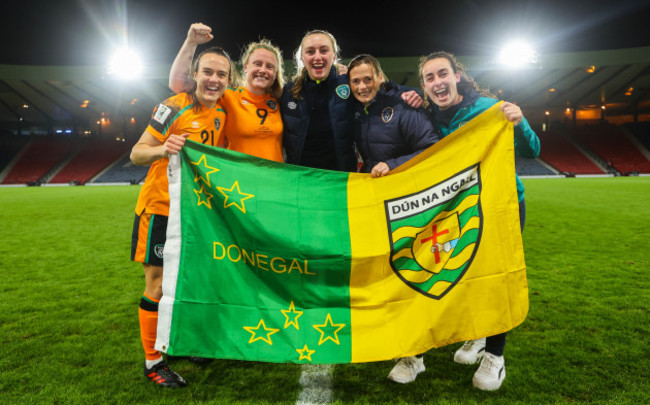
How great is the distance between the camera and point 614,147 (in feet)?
114

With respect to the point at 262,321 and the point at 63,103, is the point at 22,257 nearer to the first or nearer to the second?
the point at 262,321

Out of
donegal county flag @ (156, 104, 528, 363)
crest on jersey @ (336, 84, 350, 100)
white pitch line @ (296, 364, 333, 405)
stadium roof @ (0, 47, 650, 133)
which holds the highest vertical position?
stadium roof @ (0, 47, 650, 133)

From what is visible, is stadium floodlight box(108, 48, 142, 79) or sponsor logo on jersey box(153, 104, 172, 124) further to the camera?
→ stadium floodlight box(108, 48, 142, 79)

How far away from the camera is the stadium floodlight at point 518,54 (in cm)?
2536

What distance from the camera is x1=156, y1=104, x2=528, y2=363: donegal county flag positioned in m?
2.17

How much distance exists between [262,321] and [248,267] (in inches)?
12.7

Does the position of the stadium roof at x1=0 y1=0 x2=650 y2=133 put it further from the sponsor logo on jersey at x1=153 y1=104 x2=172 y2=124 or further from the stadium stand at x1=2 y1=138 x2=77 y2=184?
the sponsor logo on jersey at x1=153 y1=104 x2=172 y2=124

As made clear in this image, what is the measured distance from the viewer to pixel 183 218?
229 centimetres

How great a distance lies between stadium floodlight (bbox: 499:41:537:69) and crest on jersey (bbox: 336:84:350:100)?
2751 cm

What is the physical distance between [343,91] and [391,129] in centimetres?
50

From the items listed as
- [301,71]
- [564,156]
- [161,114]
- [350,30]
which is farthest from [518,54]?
[161,114]

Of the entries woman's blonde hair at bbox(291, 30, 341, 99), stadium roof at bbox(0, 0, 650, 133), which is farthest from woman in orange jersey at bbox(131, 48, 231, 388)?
stadium roof at bbox(0, 0, 650, 133)

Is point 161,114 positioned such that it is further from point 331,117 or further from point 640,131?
point 640,131

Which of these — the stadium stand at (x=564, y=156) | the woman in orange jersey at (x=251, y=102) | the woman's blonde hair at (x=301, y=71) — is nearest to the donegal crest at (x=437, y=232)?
the woman in orange jersey at (x=251, y=102)
